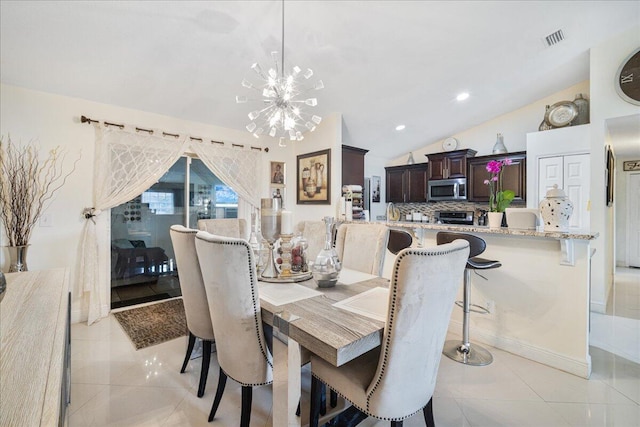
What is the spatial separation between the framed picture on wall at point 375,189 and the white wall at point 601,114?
3.48m

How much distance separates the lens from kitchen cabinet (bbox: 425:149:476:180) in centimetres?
504

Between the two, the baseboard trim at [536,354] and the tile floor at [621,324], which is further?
the tile floor at [621,324]

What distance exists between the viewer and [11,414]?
0.59m

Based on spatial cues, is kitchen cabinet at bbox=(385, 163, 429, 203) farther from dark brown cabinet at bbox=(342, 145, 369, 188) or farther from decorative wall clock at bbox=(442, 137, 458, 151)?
dark brown cabinet at bbox=(342, 145, 369, 188)

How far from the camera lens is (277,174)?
14.9ft

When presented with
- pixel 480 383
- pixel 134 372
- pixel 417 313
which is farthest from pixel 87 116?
pixel 480 383

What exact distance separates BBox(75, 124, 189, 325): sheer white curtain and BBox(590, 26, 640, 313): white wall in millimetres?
5228

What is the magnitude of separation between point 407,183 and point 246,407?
521 centimetres

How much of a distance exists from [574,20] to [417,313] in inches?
147

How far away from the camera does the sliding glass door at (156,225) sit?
340 centimetres

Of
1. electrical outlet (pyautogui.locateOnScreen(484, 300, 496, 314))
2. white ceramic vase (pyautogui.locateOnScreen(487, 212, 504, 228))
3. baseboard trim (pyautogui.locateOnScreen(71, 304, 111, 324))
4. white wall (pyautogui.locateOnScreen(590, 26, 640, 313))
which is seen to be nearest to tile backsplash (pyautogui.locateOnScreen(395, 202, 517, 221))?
white wall (pyautogui.locateOnScreen(590, 26, 640, 313))

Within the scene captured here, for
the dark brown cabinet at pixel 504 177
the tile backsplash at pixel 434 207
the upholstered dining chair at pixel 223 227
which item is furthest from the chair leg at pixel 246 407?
the tile backsplash at pixel 434 207

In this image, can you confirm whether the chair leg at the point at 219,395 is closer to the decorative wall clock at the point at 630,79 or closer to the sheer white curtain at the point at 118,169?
the sheer white curtain at the point at 118,169

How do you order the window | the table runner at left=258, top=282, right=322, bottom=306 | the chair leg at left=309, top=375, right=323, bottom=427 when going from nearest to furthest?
the chair leg at left=309, top=375, right=323, bottom=427, the table runner at left=258, top=282, right=322, bottom=306, the window
